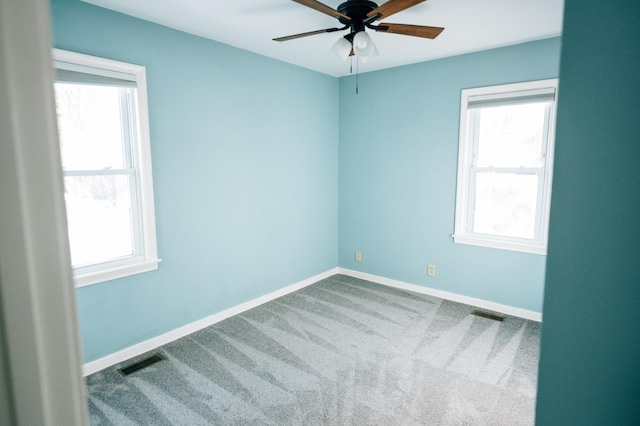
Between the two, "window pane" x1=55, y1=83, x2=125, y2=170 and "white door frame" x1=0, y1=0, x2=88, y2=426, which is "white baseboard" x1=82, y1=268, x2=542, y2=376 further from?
"white door frame" x1=0, y1=0, x2=88, y2=426

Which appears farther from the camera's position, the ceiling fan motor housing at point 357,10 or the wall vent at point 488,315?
the wall vent at point 488,315

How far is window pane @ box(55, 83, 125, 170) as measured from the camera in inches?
92.7

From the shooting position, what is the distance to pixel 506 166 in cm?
341

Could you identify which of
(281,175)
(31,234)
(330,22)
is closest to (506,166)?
(330,22)

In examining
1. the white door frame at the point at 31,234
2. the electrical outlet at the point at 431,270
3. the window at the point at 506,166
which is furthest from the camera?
the electrical outlet at the point at 431,270

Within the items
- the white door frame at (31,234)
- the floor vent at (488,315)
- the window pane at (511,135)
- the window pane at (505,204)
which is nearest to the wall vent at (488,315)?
the floor vent at (488,315)

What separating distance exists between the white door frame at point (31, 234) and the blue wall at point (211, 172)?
2.41 m

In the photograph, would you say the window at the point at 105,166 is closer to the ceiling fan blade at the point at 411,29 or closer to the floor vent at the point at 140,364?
the floor vent at the point at 140,364

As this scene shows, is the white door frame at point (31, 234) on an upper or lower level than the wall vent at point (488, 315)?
upper

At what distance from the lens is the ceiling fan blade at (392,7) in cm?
191

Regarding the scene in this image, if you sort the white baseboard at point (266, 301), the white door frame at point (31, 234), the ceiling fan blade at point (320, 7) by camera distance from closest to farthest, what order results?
the white door frame at point (31, 234), the ceiling fan blade at point (320, 7), the white baseboard at point (266, 301)

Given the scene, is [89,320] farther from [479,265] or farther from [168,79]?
[479,265]

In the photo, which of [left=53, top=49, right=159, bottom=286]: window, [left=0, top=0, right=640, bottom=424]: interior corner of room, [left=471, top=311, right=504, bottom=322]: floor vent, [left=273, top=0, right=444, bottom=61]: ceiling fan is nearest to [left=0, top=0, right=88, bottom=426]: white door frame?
[left=0, top=0, right=640, bottom=424]: interior corner of room

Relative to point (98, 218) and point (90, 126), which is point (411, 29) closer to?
point (90, 126)
